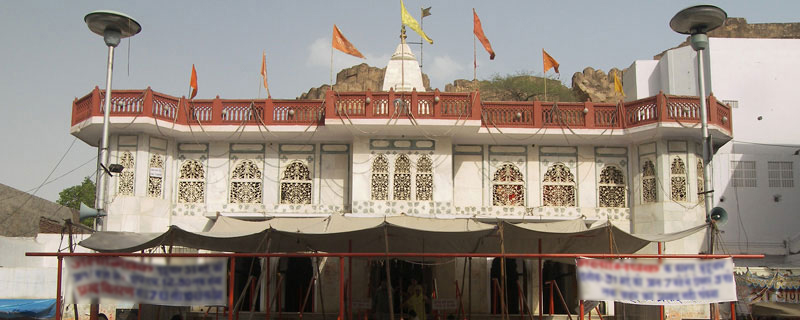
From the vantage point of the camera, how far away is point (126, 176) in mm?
19844

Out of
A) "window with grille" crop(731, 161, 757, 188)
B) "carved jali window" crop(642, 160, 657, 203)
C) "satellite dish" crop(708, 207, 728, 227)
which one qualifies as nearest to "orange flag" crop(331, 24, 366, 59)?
"carved jali window" crop(642, 160, 657, 203)

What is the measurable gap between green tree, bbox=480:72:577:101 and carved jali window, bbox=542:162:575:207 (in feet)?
89.5

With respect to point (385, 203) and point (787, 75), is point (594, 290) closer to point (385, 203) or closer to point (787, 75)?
point (385, 203)

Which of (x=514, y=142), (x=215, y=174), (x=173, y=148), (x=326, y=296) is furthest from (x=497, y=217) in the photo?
(x=173, y=148)

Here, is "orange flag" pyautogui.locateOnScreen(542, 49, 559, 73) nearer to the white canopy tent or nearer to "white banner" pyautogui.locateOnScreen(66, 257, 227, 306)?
the white canopy tent

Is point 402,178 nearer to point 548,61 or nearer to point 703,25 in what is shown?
point 548,61

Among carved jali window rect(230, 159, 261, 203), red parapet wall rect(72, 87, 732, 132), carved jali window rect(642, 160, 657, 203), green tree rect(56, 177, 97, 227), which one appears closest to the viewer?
red parapet wall rect(72, 87, 732, 132)

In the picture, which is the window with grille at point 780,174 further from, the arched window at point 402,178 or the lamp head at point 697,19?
the arched window at point 402,178

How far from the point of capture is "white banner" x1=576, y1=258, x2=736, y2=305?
37.4 feet

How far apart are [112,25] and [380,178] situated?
7.91 metres

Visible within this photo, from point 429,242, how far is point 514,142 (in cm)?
656

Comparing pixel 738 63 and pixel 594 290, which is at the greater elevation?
pixel 738 63

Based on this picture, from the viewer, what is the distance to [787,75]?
26.1 meters

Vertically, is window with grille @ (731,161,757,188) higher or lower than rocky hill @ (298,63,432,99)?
lower
